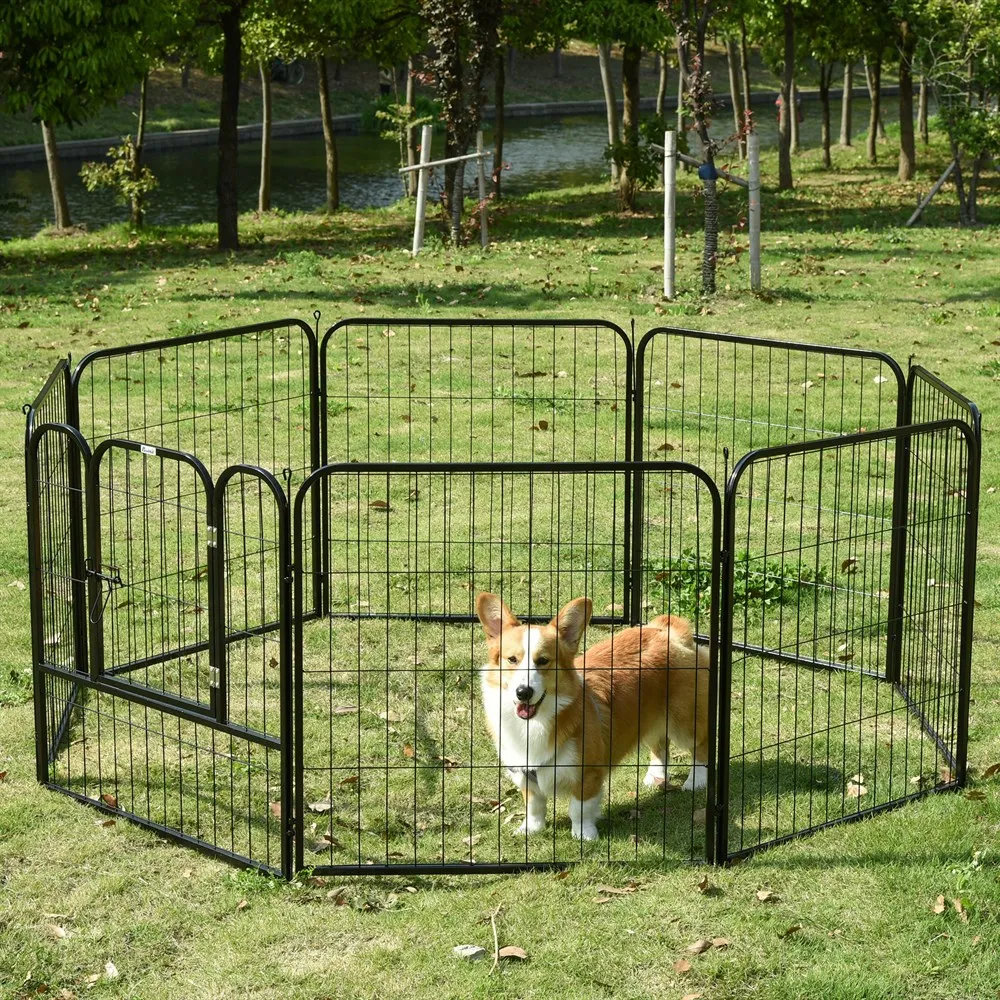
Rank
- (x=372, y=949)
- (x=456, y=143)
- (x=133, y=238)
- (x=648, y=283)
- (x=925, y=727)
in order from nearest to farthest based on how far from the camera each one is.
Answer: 1. (x=372, y=949)
2. (x=925, y=727)
3. (x=648, y=283)
4. (x=456, y=143)
5. (x=133, y=238)

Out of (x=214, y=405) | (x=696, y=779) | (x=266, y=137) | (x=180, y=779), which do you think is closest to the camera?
(x=180, y=779)

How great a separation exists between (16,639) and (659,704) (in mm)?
4031

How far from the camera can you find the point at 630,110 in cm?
2683

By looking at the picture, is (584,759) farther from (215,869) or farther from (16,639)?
(16,639)

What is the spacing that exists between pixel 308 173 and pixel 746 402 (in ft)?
113

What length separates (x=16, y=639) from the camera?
8.50m

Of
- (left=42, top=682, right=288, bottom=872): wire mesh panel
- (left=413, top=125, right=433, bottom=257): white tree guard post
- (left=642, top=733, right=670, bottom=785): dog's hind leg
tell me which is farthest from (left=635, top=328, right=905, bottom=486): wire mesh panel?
(left=413, top=125, right=433, bottom=257): white tree guard post

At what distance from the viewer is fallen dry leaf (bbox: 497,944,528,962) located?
543 cm

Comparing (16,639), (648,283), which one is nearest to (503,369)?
(648,283)

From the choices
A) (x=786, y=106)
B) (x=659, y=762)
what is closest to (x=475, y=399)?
(x=659, y=762)

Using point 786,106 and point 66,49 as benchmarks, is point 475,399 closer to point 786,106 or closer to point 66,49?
point 66,49

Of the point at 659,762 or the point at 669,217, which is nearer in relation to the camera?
the point at 659,762

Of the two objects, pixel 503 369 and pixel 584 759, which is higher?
pixel 503 369

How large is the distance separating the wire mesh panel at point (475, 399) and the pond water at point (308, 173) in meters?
→ 19.8
